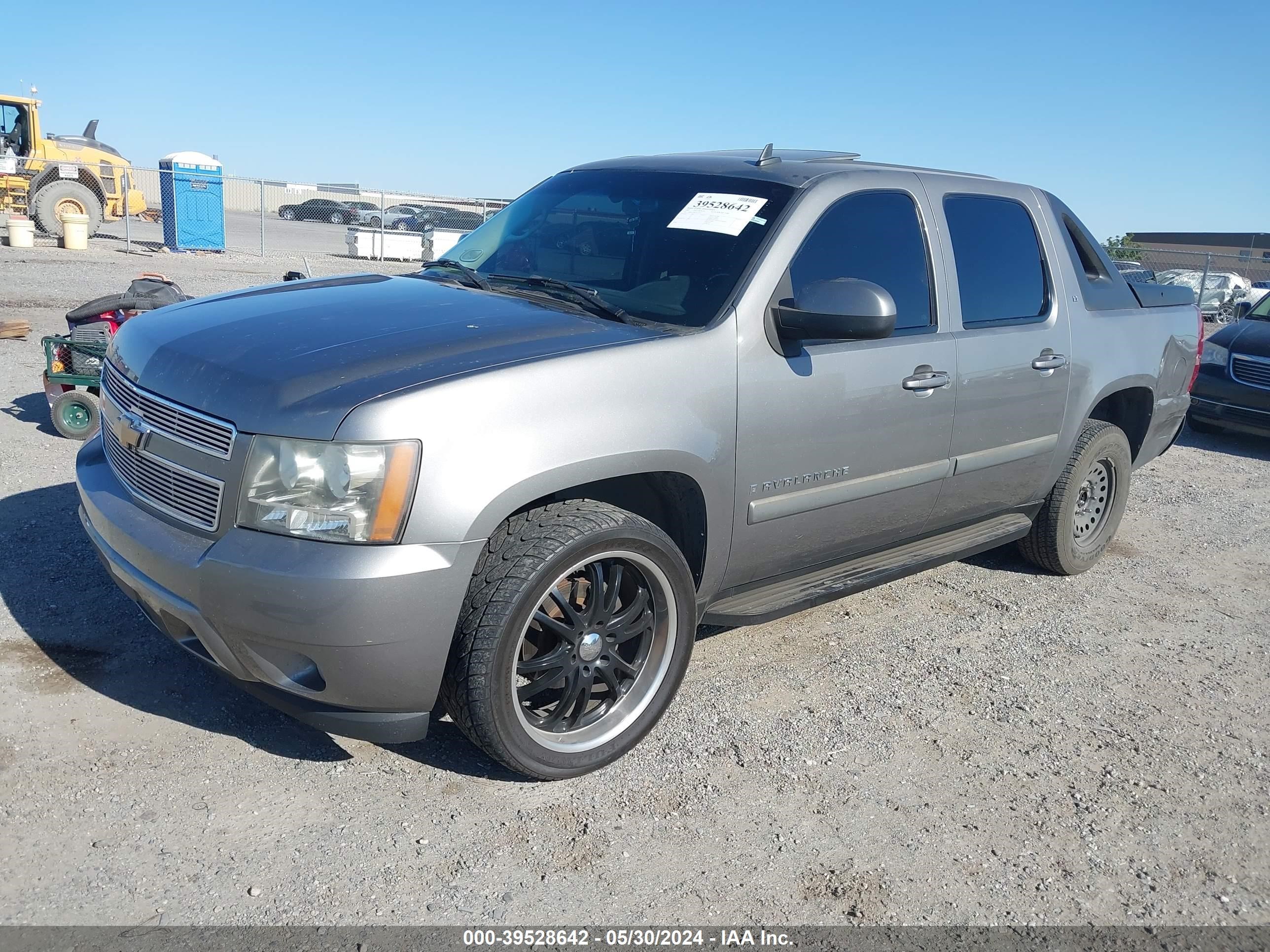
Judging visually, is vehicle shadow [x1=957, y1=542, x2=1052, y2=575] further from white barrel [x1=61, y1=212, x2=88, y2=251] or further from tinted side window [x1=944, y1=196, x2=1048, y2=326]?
white barrel [x1=61, y1=212, x2=88, y2=251]

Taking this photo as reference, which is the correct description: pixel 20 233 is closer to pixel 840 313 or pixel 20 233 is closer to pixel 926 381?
pixel 926 381

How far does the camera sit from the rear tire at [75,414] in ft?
20.8

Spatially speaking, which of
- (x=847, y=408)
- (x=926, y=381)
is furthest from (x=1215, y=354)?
(x=847, y=408)

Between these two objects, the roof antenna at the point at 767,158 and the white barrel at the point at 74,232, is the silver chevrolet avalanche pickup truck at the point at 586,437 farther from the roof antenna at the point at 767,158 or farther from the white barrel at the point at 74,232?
the white barrel at the point at 74,232

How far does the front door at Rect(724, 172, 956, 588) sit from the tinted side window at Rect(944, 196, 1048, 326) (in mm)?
230

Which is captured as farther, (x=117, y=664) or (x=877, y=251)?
(x=877, y=251)

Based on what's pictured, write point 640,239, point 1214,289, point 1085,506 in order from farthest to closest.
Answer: point 1214,289 → point 1085,506 → point 640,239

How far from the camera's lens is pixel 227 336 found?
3.11 metres

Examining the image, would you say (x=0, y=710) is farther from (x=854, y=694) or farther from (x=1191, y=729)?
(x=1191, y=729)

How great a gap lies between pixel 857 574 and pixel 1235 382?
23.6ft

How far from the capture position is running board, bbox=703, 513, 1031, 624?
3602mm

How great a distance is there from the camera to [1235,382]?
367 inches

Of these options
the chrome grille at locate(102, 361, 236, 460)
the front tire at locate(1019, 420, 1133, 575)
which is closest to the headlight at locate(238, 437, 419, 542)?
the chrome grille at locate(102, 361, 236, 460)

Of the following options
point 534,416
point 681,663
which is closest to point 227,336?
point 534,416
